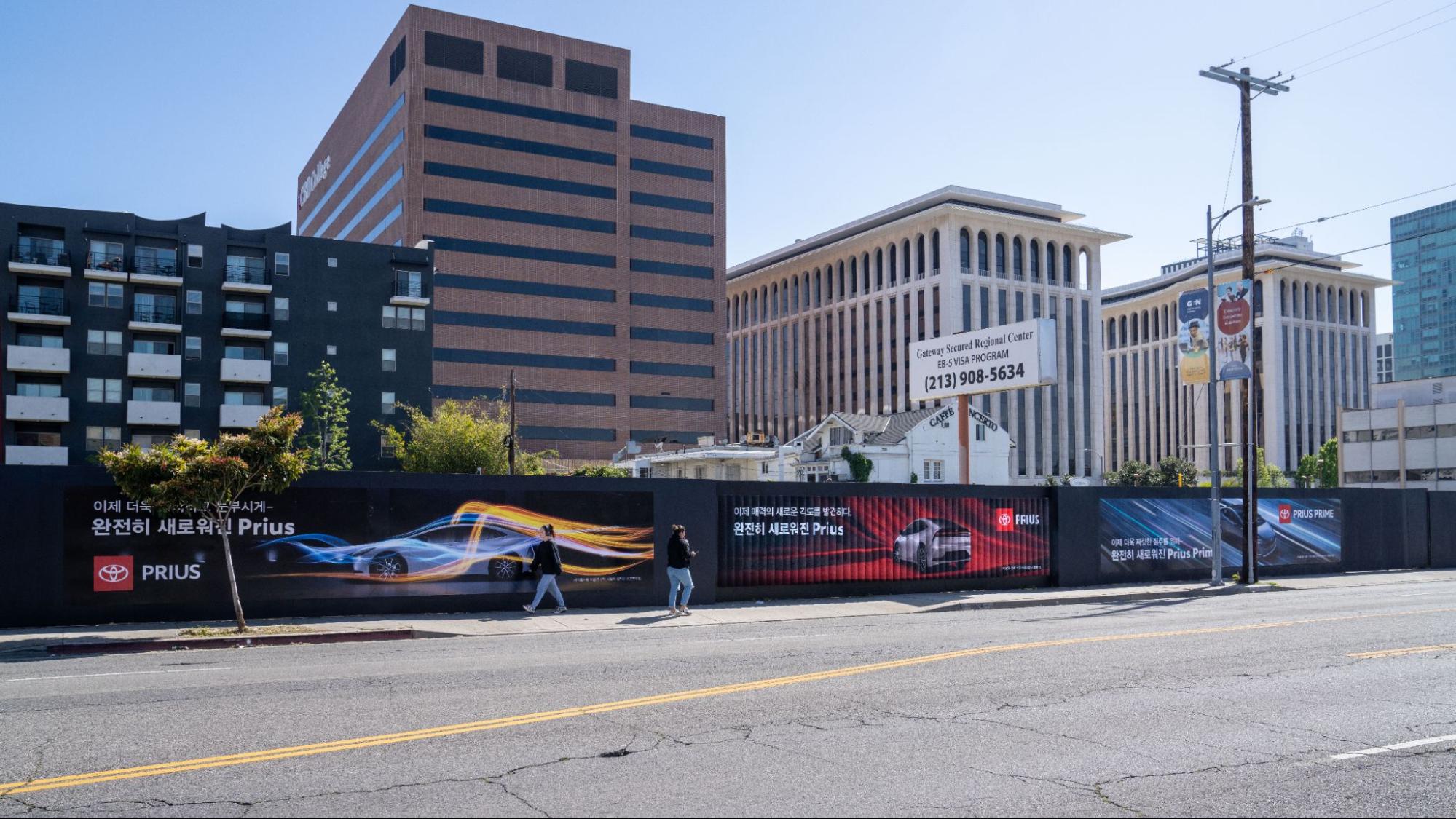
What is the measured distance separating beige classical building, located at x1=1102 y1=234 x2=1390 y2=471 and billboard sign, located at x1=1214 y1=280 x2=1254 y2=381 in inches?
4170

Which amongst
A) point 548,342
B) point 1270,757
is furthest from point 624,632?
point 548,342

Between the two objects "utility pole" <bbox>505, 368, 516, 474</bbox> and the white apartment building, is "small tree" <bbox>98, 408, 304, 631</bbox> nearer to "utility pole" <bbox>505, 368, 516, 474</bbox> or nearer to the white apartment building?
"utility pole" <bbox>505, 368, 516, 474</bbox>

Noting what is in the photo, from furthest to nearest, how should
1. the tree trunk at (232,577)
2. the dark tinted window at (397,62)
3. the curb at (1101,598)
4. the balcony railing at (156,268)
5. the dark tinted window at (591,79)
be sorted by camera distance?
the dark tinted window at (591,79) < the dark tinted window at (397,62) < the balcony railing at (156,268) < the curb at (1101,598) < the tree trunk at (232,577)

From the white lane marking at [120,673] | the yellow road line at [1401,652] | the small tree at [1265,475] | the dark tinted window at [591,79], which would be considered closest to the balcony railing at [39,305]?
the dark tinted window at [591,79]

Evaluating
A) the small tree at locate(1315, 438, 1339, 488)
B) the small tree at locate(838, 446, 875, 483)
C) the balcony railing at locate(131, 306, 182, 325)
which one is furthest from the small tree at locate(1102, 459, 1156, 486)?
the balcony railing at locate(131, 306, 182, 325)

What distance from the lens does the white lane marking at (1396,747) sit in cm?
839

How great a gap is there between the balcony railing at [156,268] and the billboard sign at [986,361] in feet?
155

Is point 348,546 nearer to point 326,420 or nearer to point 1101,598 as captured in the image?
point 1101,598

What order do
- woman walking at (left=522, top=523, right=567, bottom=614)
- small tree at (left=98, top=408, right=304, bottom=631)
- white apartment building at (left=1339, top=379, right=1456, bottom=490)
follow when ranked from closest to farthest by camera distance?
1. small tree at (left=98, top=408, right=304, bottom=631)
2. woman walking at (left=522, top=523, right=567, bottom=614)
3. white apartment building at (left=1339, top=379, right=1456, bottom=490)

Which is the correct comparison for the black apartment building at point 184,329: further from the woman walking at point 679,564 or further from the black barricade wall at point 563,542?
the woman walking at point 679,564

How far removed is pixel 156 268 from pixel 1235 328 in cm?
5908

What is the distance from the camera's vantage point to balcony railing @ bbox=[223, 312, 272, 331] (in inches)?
2591

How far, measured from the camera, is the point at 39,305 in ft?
202

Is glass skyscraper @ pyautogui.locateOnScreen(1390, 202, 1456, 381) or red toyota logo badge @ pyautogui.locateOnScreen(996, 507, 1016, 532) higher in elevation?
glass skyscraper @ pyautogui.locateOnScreen(1390, 202, 1456, 381)
